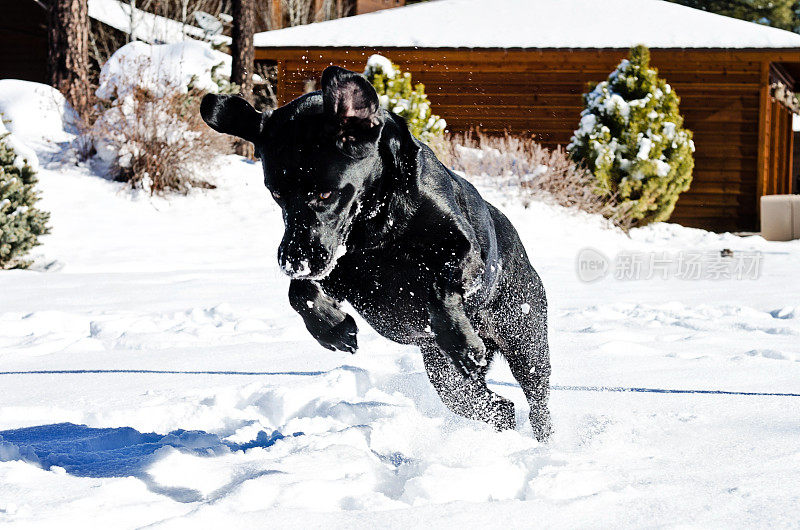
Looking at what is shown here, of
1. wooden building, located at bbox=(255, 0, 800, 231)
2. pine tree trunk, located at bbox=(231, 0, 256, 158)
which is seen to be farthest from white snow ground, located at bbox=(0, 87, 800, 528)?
wooden building, located at bbox=(255, 0, 800, 231)

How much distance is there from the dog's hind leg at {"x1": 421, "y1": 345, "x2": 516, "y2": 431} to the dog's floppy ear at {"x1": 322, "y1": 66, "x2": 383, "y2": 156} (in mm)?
1019

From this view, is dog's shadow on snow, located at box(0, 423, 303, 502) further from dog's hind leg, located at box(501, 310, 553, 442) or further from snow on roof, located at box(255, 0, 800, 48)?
snow on roof, located at box(255, 0, 800, 48)

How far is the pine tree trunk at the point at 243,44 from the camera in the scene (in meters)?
15.5

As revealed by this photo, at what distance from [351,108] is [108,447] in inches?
66.1

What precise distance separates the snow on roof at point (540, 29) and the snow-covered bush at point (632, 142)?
2.09m

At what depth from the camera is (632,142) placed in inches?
520

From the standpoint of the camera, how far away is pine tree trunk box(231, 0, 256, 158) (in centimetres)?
1554

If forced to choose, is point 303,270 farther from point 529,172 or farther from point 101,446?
point 529,172

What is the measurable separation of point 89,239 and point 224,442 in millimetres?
7784

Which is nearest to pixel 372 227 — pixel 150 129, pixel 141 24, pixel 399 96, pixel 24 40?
pixel 150 129

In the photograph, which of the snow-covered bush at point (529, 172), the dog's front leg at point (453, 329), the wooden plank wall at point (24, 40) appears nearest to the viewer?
the dog's front leg at point (453, 329)

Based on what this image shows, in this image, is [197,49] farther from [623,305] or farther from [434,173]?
[434,173]

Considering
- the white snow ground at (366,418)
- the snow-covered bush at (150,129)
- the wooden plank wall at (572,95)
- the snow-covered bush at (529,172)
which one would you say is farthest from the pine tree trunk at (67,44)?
the white snow ground at (366,418)

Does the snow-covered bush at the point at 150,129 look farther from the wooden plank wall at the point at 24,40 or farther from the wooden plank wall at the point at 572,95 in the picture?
the wooden plank wall at the point at 24,40
